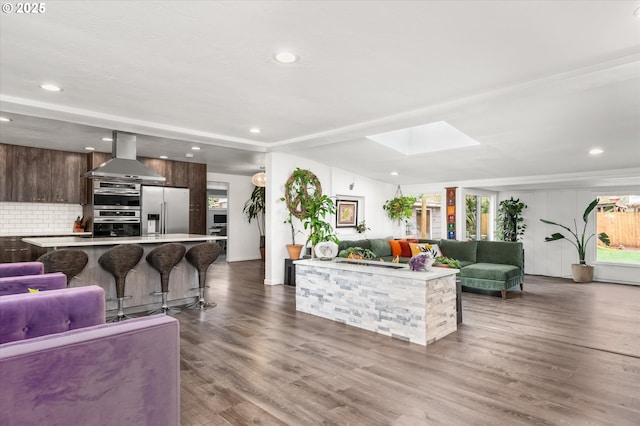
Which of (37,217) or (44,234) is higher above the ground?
(37,217)

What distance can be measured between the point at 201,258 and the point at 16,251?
3.93 metres

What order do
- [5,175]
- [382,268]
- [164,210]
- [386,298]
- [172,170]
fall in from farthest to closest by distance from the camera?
[172,170] → [164,210] → [5,175] → [382,268] → [386,298]

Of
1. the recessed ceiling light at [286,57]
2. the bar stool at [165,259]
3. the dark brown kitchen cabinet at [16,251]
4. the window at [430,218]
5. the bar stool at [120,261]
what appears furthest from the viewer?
the window at [430,218]

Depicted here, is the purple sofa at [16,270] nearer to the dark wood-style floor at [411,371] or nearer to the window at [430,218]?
A: the dark wood-style floor at [411,371]

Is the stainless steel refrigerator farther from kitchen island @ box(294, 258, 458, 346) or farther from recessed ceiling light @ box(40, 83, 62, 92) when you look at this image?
kitchen island @ box(294, 258, 458, 346)

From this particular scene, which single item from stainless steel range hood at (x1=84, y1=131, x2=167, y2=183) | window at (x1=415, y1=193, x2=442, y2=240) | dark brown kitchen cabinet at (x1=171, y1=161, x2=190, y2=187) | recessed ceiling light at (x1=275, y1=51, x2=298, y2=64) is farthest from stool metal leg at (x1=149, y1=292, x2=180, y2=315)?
window at (x1=415, y1=193, x2=442, y2=240)

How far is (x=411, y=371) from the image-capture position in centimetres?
303

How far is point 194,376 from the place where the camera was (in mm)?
2949

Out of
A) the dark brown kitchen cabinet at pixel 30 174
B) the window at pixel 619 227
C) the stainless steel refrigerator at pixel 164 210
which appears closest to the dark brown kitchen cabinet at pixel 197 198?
the stainless steel refrigerator at pixel 164 210

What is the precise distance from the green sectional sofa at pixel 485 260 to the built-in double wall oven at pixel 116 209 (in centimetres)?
426

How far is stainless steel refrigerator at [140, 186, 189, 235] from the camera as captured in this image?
25.9 feet

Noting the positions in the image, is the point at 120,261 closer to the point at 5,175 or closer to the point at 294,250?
the point at 294,250

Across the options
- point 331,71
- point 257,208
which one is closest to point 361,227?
point 257,208

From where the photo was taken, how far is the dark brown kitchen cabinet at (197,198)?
8672mm
